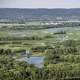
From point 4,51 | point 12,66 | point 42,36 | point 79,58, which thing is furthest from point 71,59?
point 42,36

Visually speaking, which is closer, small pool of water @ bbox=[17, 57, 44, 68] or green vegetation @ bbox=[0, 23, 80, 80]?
green vegetation @ bbox=[0, 23, 80, 80]

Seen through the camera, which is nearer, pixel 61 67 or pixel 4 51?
pixel 61 67

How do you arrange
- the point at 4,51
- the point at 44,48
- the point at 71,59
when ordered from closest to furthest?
the point at 71,59 → the point at 4,51 → the point at 44,48

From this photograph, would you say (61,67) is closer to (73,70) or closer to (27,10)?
Result: (73,70)

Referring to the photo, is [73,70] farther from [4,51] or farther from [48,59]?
[4,51]

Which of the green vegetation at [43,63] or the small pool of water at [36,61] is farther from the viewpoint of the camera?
the small pool of water at [36,61]

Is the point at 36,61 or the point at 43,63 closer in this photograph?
the point at 43,63

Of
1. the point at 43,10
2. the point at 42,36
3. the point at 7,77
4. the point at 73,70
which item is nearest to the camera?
the point at 7,77

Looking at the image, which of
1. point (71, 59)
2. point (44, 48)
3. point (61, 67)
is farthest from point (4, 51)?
point (61, 67)

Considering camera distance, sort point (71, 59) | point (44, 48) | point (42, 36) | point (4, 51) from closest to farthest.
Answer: point (71, 59)
point (4, 51)
point (44, 48)
point (42, 36)
